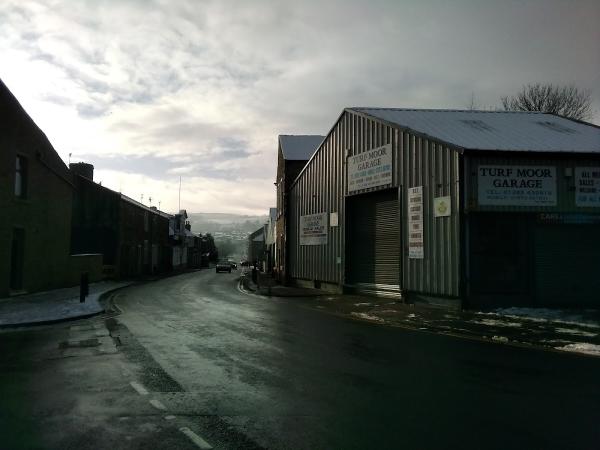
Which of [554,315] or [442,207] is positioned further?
[442,207]

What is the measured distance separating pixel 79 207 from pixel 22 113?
56.4ft

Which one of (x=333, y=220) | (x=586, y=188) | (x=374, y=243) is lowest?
(x=374, y=243)

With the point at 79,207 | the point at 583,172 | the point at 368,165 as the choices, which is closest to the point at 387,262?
the point at 368,165

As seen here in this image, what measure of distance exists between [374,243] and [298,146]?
787 inches

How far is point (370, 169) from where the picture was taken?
22.4m

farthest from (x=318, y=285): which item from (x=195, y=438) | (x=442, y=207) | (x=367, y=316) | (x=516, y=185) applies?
(x=195, y=438)

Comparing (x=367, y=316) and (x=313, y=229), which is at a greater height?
(x=313, y=229)

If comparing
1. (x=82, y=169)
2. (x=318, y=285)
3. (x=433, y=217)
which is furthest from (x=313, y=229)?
(x=82, y=169)

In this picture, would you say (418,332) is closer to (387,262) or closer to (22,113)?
(387,262)

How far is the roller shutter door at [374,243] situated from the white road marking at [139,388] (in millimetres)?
14496

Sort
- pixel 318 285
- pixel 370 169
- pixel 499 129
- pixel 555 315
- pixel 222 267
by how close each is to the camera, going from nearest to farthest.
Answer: pixel 555 315
pixel 499 129
pixel 370 169
pixel 318 285
pixel 222 267

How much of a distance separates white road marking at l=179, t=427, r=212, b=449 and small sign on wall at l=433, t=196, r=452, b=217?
45.1 ft

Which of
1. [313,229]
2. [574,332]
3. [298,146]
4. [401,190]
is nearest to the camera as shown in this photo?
[574,332]

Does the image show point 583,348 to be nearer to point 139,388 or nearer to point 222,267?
point 139,388
